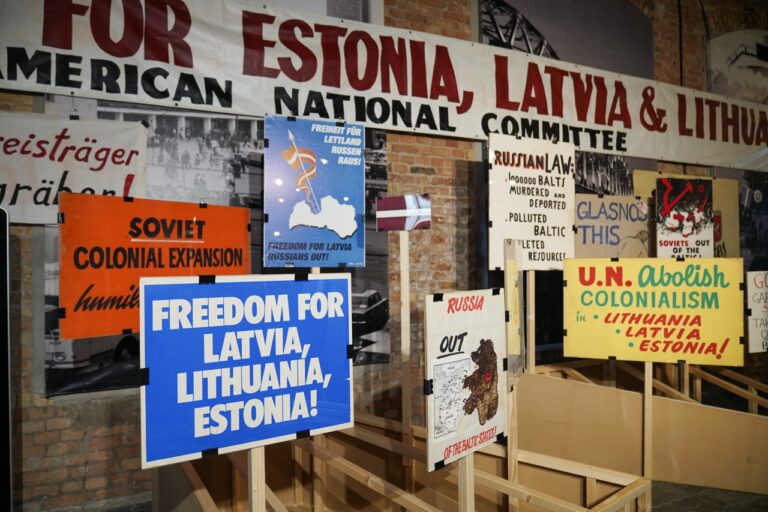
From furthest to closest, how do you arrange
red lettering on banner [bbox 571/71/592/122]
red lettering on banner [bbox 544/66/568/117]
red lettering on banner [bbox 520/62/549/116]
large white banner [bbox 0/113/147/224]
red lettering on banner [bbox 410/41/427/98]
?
1. red lettering on banner [bbox 571/71/592/122]
2. red lettering on banner [bbox 544/66/568/117]
3. red lettering on banner [bbox 520/62/549/116]
4. red lettering on banner [bbox 410/41/427/98]
5. large white banner [bbox 0/113/147/224]

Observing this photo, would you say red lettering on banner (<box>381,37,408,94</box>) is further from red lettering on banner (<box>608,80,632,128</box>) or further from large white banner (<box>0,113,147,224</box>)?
red lettering on banner (<box>608,80,632,128</box>)

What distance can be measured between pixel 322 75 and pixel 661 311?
2596 mm

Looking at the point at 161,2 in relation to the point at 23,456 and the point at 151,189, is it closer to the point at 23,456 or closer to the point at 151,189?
the point at 151,189

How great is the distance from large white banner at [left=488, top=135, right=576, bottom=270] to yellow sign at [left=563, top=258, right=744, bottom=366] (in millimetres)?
619

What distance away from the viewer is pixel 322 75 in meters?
3.76

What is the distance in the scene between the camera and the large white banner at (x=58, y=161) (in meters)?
2.98

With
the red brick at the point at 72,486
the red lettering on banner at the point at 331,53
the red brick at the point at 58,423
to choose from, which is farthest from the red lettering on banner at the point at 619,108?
the red brick at the point at 72,486

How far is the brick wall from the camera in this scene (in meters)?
3.05

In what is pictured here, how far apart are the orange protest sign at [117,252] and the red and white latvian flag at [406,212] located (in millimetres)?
936

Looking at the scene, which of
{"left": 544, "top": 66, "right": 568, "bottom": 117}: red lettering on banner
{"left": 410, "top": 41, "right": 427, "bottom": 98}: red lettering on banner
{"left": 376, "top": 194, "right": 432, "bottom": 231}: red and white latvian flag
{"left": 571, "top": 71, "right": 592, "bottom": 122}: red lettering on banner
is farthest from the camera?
{"left": 571, "top": 71, "right": 592, "bottom": 122}: red lettering on banner

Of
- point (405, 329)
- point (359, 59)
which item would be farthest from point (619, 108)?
point (405, 329)

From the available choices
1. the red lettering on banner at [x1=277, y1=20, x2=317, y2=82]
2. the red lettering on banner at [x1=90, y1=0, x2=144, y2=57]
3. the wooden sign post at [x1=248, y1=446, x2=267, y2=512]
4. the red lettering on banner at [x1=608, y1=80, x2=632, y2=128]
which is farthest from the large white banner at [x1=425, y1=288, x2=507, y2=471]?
the red lettering on banner at [x1=608, y1=80, x2=632, y2=128]

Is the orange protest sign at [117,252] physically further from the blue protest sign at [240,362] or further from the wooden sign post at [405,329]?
the blue protest sign at [240,362]

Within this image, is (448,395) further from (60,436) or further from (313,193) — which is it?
(60,436)
